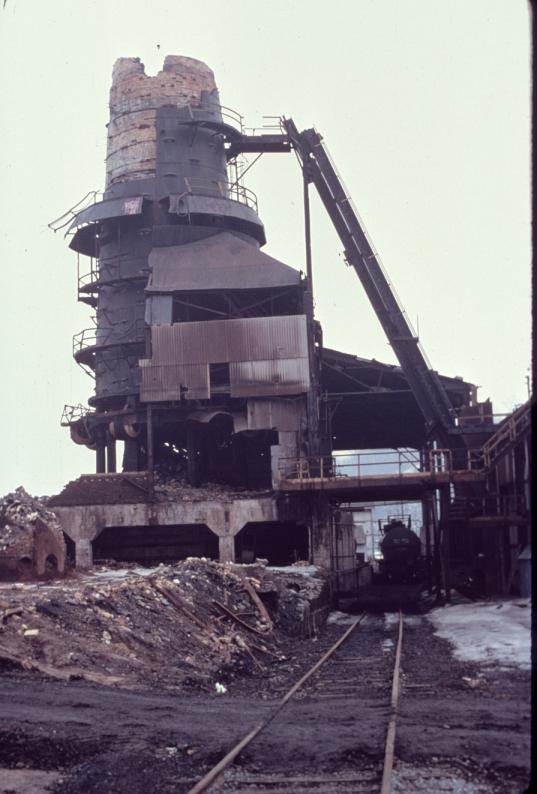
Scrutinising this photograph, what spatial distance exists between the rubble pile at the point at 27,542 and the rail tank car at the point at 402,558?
20.5 m

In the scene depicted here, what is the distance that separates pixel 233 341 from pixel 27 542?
46.8ft

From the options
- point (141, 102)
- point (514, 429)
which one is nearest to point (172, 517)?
point (514, 429)

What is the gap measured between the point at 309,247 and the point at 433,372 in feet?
21.6

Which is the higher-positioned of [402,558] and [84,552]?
[84,552]

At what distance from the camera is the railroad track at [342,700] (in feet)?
25.1

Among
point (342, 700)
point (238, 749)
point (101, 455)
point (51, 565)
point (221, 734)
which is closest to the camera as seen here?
point (238, 749)

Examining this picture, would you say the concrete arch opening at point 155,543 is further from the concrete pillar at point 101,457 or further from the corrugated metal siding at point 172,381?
the concrete pillar at point 101,457

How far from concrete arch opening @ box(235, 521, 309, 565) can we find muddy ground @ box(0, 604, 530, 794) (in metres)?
22.9

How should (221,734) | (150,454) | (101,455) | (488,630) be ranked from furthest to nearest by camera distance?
(101,455) → (150,454) → (488,630) → (221,734)

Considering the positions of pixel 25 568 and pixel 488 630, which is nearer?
pixel 488 630

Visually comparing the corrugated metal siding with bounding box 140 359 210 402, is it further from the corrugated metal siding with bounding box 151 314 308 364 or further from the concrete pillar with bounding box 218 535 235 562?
the concrete pillar with bounding box 218 535 235 562

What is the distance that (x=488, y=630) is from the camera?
1922 cm

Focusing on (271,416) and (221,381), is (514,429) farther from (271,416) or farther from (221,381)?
(221,381)

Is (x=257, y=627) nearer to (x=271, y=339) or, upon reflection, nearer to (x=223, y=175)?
(x=271, y=339)
